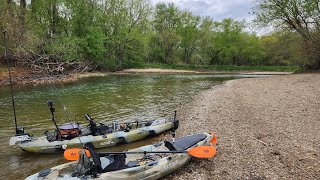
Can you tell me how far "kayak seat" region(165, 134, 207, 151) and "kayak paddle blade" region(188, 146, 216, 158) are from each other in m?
0.46

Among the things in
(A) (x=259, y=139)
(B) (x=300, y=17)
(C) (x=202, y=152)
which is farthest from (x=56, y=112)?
(B) (x=300, y=17)

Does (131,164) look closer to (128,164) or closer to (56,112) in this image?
(128,164)

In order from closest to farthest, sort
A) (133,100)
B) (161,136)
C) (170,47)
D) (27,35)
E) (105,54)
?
1. (161,136)
2. (133,100)
3. (27,35)
4. (105,54)
5. (170,47)

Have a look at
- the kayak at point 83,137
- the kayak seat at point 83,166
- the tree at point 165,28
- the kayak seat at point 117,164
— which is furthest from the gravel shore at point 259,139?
the tree at point 165,28

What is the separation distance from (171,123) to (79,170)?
5519mm

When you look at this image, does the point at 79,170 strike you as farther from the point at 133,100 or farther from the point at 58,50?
the point at 58,50

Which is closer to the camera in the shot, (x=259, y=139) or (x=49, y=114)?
(x=259, y=139)

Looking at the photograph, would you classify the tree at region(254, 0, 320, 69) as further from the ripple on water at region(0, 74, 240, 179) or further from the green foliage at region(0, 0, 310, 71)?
the ripple on water at region(0, 74, 240, 179)

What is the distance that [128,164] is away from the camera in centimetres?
687

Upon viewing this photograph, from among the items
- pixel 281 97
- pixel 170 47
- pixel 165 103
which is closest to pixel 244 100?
pixel 281 97

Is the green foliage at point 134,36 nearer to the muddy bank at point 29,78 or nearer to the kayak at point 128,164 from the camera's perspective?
the muddy bank at point 29,78

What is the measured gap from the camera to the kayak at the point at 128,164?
6.30 m

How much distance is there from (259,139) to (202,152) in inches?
118

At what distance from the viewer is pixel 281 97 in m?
16.9
